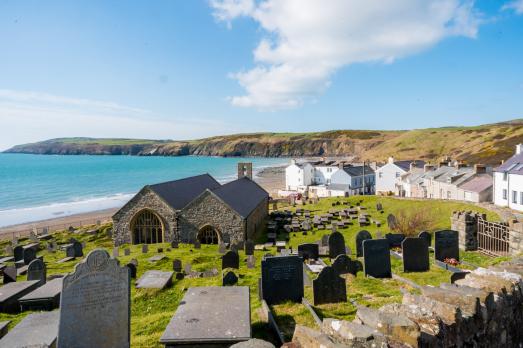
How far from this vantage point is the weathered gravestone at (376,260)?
45.7ft

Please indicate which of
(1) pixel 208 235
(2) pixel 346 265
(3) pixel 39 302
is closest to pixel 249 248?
(1) pixel 208 235

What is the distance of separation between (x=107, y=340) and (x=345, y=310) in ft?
20.7

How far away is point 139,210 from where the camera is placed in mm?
27328

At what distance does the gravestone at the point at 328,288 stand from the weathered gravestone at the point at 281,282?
0.83 metres

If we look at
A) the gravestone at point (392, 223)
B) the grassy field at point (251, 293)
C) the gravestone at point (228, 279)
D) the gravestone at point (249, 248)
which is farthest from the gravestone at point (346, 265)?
the gravestone at point (392, 223)

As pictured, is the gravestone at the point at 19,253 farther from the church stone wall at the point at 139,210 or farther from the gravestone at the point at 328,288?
the gravestone at the point at 328,288

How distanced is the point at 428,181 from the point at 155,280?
37.9m

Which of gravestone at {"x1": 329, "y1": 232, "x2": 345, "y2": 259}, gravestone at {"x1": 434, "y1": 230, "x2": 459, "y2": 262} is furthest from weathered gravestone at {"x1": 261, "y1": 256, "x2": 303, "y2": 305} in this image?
gravestone at {"x1": 434, "y1": 230, "x2": 459, "y2": 262}

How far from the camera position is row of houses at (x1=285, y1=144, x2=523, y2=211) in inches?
1196

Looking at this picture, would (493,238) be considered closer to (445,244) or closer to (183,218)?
(445,244)

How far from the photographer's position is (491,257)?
16438 mm

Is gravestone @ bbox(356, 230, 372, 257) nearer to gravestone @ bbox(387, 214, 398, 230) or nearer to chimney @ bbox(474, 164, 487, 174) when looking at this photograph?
gravestone @ bbox(387, 214, 398, 230)

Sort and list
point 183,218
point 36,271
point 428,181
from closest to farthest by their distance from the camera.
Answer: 1. point 36,271
2. point 183,218
3. point 428,181

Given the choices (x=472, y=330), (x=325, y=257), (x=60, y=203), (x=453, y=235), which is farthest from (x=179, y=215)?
(x=60, y=203)
